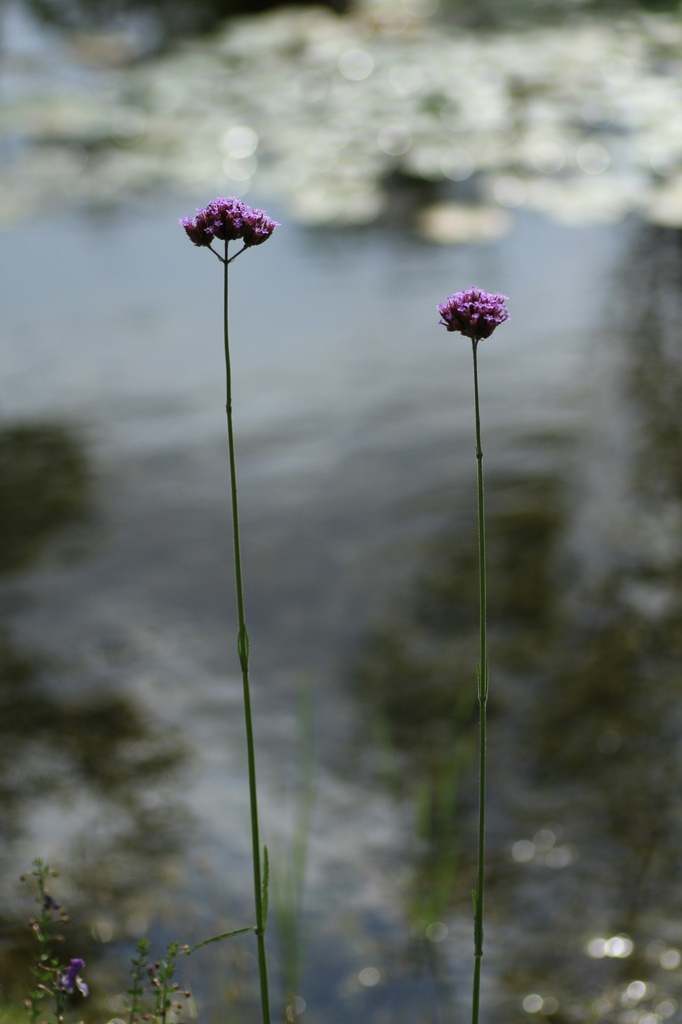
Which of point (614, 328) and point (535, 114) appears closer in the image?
point (614, 328)

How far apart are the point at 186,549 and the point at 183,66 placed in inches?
191

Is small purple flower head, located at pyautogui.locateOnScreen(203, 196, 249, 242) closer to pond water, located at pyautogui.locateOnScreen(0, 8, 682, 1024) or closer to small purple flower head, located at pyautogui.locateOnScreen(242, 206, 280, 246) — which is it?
small purple flower head, located at pyautogui.locateOnScreen(242, 206, 280, 246)

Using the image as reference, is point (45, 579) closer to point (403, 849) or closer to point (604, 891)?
point (403, 849)

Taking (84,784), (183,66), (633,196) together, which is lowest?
(84,784)

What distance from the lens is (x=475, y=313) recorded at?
870 mm

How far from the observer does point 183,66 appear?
6980 mm

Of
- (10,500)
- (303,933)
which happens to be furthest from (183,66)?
(303,933)

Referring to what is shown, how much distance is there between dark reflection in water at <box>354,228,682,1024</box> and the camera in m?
1.91

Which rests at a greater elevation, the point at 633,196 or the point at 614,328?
the point at 633,196

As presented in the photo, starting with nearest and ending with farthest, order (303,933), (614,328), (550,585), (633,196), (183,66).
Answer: (303,933) < (550,585) < (614,328) < (633,196) < (183,66)

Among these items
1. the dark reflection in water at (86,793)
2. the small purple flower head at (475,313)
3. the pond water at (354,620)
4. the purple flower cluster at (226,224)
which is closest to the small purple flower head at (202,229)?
the purple flower cluster at (226,224)

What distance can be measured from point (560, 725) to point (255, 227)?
6.14 feet

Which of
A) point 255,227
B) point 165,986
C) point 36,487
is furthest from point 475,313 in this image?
point 36,487

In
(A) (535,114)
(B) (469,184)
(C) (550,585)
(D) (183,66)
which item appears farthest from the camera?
(D) (183,66)
